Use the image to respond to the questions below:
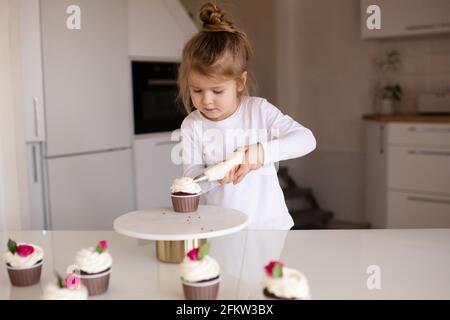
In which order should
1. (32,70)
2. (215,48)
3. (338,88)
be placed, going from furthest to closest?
(338,88)
(32,70)
(215,48)

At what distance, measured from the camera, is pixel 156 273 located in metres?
0.93

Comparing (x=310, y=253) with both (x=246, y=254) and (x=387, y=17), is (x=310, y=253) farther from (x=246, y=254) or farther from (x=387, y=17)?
(x=387, y=17)

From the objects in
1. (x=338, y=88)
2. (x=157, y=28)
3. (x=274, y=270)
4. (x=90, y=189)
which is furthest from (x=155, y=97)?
(x=274, y=270)

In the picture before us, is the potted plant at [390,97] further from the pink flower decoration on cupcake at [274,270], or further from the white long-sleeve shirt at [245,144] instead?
the pink flower decoration on cupcake at [274,270]

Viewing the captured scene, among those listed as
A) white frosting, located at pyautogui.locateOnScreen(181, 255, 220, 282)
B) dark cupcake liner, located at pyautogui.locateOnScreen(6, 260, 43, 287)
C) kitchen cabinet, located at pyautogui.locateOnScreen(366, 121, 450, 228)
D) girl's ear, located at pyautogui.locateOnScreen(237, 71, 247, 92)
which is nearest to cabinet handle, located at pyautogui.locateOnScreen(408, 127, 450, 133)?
kitchen cabinet, located at pyautogui.locateOnScreen(366, 121, 450, 228)

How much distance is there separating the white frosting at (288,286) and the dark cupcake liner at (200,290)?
9 centimetres

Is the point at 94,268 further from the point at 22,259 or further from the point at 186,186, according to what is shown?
the point at 186,186

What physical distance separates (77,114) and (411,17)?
227 centimetres

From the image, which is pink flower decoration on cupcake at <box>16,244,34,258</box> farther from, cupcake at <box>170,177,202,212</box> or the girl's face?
the girl's face

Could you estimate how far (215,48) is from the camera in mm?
1296

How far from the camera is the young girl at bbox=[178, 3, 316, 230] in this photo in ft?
4.25

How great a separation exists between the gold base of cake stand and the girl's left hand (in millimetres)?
238

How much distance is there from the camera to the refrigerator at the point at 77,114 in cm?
261

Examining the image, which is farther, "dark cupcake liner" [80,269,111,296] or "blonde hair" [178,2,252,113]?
"blonde hair" [178,2,252,113]
